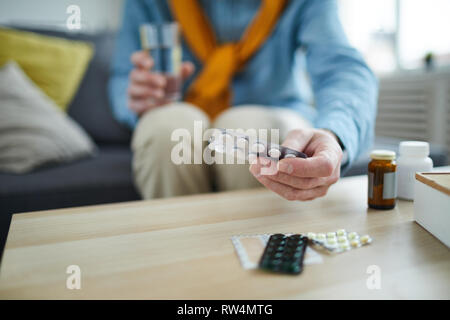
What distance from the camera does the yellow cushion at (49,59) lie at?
4.11 ft

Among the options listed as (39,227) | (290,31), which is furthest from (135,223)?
(290,31)

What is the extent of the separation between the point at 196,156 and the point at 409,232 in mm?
495

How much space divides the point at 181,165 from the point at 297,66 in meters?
0.59

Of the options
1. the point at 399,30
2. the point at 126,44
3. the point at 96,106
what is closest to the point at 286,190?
the point at 126,44

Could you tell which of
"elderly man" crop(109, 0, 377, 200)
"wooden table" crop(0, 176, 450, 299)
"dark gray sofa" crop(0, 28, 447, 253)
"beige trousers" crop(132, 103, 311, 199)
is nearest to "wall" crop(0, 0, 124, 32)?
"dark gray sofa" crop(0, 28, 447, 253)

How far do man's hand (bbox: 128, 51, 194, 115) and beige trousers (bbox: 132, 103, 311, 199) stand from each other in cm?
7

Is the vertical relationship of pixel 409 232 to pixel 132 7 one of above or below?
below

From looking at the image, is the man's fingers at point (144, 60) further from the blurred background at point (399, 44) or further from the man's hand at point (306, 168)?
the blurred background at point (399, 44)

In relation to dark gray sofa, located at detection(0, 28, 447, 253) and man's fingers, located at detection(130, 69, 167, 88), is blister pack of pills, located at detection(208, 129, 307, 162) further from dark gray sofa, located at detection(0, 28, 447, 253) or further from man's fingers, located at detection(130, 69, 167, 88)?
dark gray sofa, located at detection(0, 28, 447, 253)

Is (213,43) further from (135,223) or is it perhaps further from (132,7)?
(135,223)

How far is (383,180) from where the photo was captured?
1.97 ft

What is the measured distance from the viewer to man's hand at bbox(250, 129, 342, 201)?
51 cm

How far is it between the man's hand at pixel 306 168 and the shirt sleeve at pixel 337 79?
75mm
